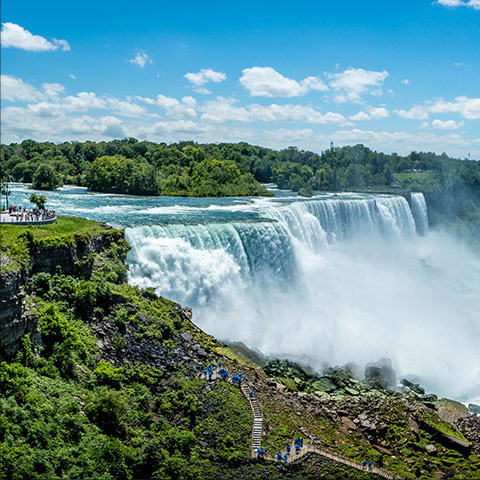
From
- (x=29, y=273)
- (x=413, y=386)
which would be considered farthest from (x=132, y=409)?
(x=413, y=386)

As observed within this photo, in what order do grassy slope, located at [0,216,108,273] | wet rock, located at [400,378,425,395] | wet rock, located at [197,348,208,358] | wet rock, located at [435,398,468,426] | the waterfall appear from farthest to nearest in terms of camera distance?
the waterfall
wet rock, located at [400,378,425,395]
wet rock, located at [197,348,208,358]
wet rock, located at [435,398,468,426]
grassy slope, located at [0,216,108,273]

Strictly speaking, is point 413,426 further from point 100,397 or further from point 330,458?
point 100,397

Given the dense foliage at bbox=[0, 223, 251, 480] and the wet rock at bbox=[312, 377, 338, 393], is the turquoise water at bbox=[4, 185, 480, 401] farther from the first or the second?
the dense foliage at bbox=[0, 223, 251, 480]

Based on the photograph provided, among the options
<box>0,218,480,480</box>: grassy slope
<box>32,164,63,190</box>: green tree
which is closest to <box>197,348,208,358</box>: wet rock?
<box>0,218,480,480</box>: grassy slope

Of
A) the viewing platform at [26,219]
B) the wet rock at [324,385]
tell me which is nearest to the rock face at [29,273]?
the viewing platform at [26,219]

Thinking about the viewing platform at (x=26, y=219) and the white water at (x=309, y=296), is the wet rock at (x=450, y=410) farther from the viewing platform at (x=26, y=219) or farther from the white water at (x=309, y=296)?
the viewing platform at (x=26, y=219)

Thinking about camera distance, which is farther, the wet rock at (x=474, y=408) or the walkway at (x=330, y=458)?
the wet rock at (x=474, y=408)
